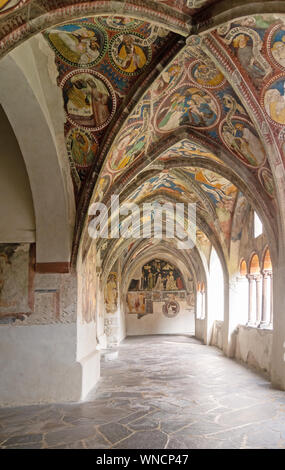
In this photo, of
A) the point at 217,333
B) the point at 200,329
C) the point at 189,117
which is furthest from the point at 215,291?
the point at 189,117

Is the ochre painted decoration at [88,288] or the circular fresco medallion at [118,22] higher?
the circular fresco medallion at [118,22]

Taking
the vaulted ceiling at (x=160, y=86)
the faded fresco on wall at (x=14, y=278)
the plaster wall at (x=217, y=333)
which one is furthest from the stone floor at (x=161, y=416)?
the plaster wall at (x=217, y=333)

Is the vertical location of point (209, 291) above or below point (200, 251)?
below

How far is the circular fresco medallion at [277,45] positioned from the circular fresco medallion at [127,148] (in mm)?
2742

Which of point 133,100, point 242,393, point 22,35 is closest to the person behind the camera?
point 22,35

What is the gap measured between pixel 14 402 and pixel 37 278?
229cm

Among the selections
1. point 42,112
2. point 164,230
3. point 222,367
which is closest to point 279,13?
point 42,112

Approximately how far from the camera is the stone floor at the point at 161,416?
546 cm

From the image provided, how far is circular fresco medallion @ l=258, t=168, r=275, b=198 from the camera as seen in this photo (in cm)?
867

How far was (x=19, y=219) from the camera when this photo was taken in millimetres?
8023

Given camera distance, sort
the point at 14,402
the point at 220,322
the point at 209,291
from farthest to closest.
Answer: the point at 209,291, the point at 220,322, the point at 14,402

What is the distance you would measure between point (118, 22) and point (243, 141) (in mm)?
3896

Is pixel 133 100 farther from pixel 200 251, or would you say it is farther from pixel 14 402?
pixel 200 251

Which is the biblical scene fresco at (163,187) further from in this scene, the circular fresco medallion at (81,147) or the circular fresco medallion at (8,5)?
the circular fresco medallion at (8,5)
